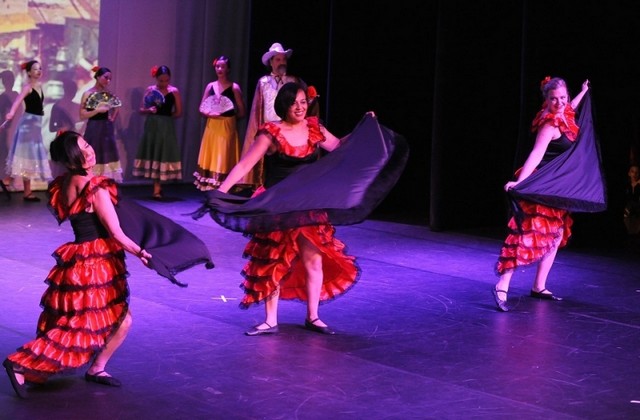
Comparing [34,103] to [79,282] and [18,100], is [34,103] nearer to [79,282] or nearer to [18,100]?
[18,100]

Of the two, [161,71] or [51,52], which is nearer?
[161,71]

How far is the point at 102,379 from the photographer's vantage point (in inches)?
200

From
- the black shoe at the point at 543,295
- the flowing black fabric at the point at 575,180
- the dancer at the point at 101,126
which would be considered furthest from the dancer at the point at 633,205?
the dancer at the point at 101,126

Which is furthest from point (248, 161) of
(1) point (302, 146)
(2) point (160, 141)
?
(2) point (160, 141)

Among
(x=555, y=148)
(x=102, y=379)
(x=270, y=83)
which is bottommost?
(x=102, y=379)

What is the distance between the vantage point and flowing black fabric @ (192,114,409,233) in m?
5.89

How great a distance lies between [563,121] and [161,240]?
3.22 m

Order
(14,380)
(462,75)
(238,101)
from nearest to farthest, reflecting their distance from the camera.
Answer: (14,380) → (462,75) → (238,101)

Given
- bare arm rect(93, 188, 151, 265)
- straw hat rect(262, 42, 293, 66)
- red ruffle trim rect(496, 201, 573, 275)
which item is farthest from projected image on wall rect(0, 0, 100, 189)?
bare arm rect(93, 188, 151, 265)

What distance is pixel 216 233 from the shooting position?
32.3 ft

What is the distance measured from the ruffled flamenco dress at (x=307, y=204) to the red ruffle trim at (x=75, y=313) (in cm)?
102

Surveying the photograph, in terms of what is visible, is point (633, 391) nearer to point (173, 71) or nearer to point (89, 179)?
point (89, 179)

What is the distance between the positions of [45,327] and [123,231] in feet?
1.80

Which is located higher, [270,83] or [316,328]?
[270,83]
